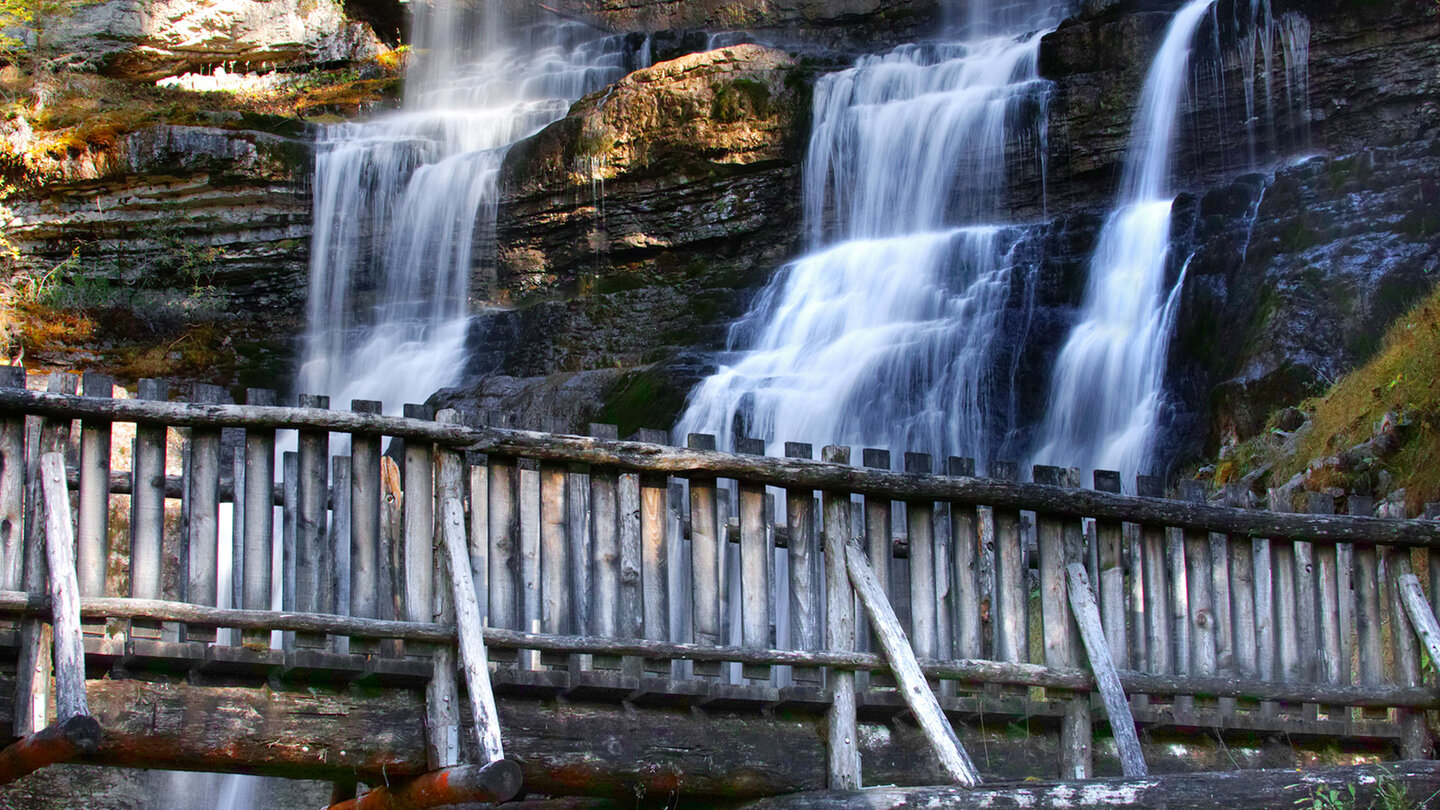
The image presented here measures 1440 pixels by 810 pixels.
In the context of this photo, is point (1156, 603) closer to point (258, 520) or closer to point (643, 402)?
point (258, 520)

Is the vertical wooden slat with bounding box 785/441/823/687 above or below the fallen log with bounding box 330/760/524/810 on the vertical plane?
above

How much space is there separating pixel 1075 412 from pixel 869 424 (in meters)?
2.07

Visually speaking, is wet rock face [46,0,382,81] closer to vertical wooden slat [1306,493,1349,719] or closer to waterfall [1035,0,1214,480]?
waterfall [1035,0,1214,480]

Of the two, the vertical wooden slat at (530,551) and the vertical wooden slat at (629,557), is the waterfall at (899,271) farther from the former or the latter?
the vertical wooden slat at (530,551)

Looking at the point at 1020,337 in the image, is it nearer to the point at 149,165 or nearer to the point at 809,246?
the point at 809,246

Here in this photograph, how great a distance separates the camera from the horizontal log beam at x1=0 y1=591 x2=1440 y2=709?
5.33m

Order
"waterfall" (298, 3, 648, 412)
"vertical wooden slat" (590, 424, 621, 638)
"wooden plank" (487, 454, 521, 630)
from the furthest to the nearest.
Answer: "waterfall" (298, 3, 648, 412)
"vertical wooden slat" (590, 424, 621, 638)
"wooden plank" (487, 454, 521, 630)

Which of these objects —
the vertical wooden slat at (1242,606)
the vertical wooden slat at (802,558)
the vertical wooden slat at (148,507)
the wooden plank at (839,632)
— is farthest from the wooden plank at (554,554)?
the vertical wooden slat at (1242,606)

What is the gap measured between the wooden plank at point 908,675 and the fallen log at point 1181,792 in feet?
0.59

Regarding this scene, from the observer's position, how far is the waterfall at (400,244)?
65.1 ft

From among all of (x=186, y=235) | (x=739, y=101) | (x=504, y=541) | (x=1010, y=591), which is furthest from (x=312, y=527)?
(x=186, y=235)

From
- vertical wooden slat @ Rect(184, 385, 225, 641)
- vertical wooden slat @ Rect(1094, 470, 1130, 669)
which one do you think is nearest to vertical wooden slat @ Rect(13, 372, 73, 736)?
vertical wooden slat @ Rect(184, 385, 225, 641)

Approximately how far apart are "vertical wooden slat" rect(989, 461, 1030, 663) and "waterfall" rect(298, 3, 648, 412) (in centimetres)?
1293

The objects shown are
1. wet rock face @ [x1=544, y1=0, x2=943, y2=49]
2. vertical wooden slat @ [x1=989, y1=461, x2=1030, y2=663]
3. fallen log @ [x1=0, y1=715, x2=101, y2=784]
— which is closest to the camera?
fallen log @ [x1=0, y1=715, x2=101, y2=784]
